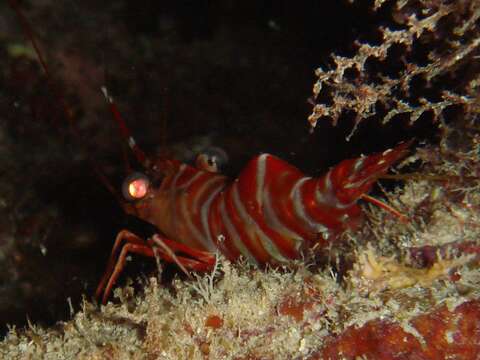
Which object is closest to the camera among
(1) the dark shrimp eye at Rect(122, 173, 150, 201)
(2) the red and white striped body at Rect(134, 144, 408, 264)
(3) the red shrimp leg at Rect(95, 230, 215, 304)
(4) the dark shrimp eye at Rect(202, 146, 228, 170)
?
(2) the red and white striped body at Rect(134, 144, 408, 264)

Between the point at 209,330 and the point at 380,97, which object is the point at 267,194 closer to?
the point at 380,97

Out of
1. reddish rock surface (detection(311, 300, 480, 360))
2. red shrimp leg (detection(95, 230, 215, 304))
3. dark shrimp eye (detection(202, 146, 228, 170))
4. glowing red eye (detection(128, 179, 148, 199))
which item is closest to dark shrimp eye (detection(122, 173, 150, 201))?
glowing red eye (detection(128, 179, 148, 199))

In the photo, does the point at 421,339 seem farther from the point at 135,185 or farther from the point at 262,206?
the point at 135,185

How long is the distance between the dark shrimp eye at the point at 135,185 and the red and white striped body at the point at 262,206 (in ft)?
0.69

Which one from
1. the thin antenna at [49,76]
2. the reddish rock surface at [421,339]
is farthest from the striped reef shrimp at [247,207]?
the reddish rock surface at [421,339]

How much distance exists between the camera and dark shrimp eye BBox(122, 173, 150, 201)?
3.85m

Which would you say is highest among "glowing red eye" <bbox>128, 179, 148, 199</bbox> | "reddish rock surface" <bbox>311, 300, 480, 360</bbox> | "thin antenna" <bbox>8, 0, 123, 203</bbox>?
"thin antenna" <bbox>8, 0, 123, 203</bbox>

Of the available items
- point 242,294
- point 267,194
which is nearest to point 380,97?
point 267,194

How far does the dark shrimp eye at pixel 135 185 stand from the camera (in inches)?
152

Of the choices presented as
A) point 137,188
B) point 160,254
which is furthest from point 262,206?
point 137,188

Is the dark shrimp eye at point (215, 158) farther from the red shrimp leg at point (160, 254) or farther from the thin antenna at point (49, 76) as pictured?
the red shrimp leg at point (160, 254)

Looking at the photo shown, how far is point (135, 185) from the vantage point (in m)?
3.86

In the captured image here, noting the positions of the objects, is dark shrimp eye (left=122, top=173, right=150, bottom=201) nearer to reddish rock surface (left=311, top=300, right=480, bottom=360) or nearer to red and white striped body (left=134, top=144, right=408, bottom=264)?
red and white striped body (left=134, top=144, right=408, bottom=264)

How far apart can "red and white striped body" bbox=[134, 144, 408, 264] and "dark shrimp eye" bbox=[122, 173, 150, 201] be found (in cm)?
21
